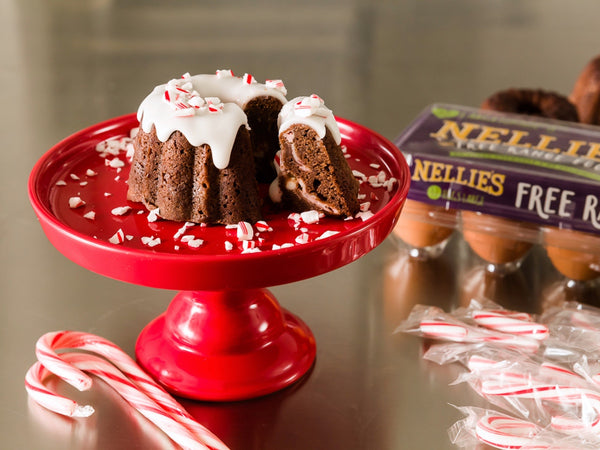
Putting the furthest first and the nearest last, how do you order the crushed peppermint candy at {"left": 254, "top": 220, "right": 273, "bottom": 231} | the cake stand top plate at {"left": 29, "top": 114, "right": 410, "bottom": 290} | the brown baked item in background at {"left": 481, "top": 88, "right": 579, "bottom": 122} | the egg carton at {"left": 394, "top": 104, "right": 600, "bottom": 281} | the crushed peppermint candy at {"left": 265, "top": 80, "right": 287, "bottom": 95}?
the brown baked item in background at {"left": 481, "top": 88, "right": 579, "bottom": 122}, the egg carton at {"left": 394, "top": 104, "right": 600, "bottom": 281}, the crushed peppermint candy at {"left": 265, "top": 80, "right": 287, "bottom": 95}, the crushed peppermint candy at {"left": 254, "top": 220, "right": 273, "bottom": 231}, the cake stand top plate at {"left": 29, "top": 114, "right": 410, "bottom": 290}

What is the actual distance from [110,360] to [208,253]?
0.36 metres

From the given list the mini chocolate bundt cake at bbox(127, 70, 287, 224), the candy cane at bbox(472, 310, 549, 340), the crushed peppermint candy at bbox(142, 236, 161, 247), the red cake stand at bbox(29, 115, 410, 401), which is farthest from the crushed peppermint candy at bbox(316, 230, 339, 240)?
the candy cane at bbox(472, 310, 549, 340)

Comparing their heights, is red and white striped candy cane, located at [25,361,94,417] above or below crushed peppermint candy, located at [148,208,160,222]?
below

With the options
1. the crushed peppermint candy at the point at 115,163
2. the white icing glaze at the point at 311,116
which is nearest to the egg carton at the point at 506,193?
the white icing glaze at the point at 311,116

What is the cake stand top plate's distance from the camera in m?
1.09

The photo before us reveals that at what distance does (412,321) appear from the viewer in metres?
1.53

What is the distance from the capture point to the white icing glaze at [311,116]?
1213 mm

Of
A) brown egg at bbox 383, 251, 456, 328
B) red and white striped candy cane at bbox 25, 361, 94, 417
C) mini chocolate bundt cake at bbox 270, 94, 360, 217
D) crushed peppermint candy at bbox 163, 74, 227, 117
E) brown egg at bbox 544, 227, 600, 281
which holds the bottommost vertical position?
red and white striped candy cane at bbox 25, 361, 94, 417

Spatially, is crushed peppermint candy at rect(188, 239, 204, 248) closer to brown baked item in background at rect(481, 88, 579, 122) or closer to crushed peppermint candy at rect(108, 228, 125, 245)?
crushed peppermint candy at rect(108, 228, 125, 245)

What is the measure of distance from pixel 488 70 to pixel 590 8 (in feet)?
2.38

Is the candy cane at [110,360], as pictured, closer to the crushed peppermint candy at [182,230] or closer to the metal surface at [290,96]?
the metal surface at [290,96]

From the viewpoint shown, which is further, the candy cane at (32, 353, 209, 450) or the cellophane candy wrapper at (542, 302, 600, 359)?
the cellophane candy wrapper at (542, 302, 600, 359)

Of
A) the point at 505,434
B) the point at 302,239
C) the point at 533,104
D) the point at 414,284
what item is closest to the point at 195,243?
the point at 302,239

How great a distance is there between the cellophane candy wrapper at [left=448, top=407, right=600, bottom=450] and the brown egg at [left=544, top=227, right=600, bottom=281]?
44cm
